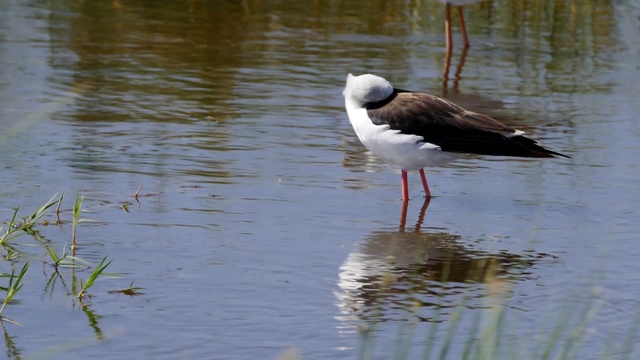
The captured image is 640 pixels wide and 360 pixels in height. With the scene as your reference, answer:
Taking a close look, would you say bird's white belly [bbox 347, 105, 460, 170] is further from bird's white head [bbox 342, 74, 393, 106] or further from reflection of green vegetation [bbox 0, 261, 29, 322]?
reflection of green vegetation [bbox 0, 261, 29, 322]

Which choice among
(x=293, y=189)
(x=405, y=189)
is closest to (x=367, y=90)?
(x=405, y=189)

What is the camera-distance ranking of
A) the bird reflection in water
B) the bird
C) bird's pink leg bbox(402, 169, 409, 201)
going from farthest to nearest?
1. bird's pink leg bbox(402, 169, 409, 201)
2. the bird
3. the bird reflection in water

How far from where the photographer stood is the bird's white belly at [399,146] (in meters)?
7.21

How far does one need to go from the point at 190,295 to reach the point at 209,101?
498 cm

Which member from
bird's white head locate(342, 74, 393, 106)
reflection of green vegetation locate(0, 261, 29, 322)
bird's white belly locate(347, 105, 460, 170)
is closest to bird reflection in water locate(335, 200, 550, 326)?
bird's white belly locate(347, 105, 460, 170)

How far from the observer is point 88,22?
45.2 ft

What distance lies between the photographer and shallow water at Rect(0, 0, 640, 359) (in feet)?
16.9

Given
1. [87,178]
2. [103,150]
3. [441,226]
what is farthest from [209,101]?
[441,226]

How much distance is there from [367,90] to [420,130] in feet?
1.39

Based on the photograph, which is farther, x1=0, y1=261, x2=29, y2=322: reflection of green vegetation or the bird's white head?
the bird's white head

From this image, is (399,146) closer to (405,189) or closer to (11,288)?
(405,189)

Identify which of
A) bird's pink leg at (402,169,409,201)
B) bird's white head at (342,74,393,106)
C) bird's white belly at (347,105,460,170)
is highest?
bird's white head at (342,74,393,106)

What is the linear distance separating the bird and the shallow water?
0.35 m

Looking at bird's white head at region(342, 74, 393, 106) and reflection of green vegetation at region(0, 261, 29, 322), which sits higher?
bird's white head at region(342, 74, 393, 106)
